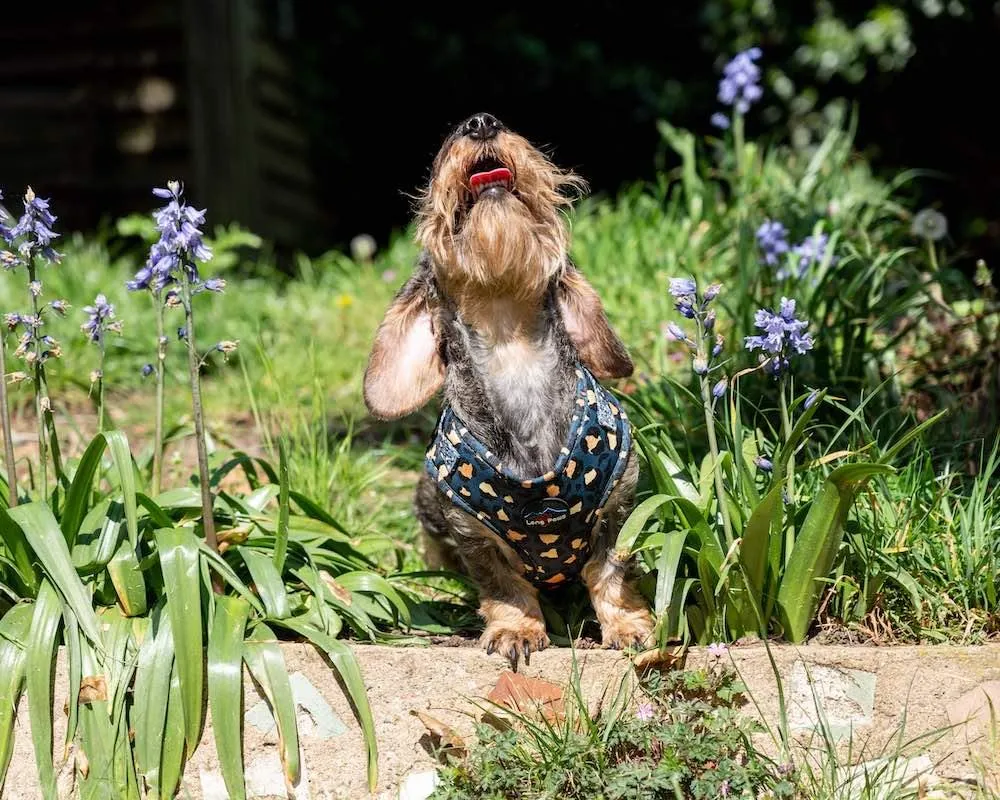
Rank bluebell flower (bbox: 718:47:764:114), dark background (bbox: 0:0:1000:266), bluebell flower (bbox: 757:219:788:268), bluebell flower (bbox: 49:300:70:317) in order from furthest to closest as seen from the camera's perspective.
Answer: dark background (bbox: 0:0:1000:266), bluebell flower (bbox: 718:47:764:114), bluebell flower (bbox: 757:219:788:268), bluebell flower (bbox: 49:300:70:317)

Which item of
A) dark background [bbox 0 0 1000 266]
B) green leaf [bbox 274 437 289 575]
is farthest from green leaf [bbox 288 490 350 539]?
dark background [bbox 0 0 1000 266]

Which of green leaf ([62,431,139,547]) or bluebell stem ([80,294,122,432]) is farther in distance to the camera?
bluebell stem ([80,294,122,432])

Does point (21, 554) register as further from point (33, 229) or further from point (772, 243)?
point (772, 243)

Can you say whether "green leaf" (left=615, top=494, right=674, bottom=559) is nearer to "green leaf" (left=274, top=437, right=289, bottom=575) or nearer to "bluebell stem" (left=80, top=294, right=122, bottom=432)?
"green leaf" (left=274, top=437, right=289, bottom=575)

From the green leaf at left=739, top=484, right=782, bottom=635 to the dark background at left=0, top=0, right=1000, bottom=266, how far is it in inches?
248

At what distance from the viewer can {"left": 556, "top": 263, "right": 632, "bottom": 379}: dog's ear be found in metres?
3.27

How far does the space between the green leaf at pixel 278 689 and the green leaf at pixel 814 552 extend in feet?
4.24

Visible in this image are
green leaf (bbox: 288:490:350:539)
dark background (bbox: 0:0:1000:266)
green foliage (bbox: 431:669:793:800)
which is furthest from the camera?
dark background (bbox: 0:0:1000:266)

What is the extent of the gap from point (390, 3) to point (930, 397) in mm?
7439

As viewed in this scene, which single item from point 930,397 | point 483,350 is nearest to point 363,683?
point 483,350

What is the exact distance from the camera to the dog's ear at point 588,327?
3.27 metres

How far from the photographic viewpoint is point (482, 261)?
2.97m

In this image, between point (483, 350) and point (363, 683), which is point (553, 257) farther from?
point (363, 683)

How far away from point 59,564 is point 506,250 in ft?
4.56
